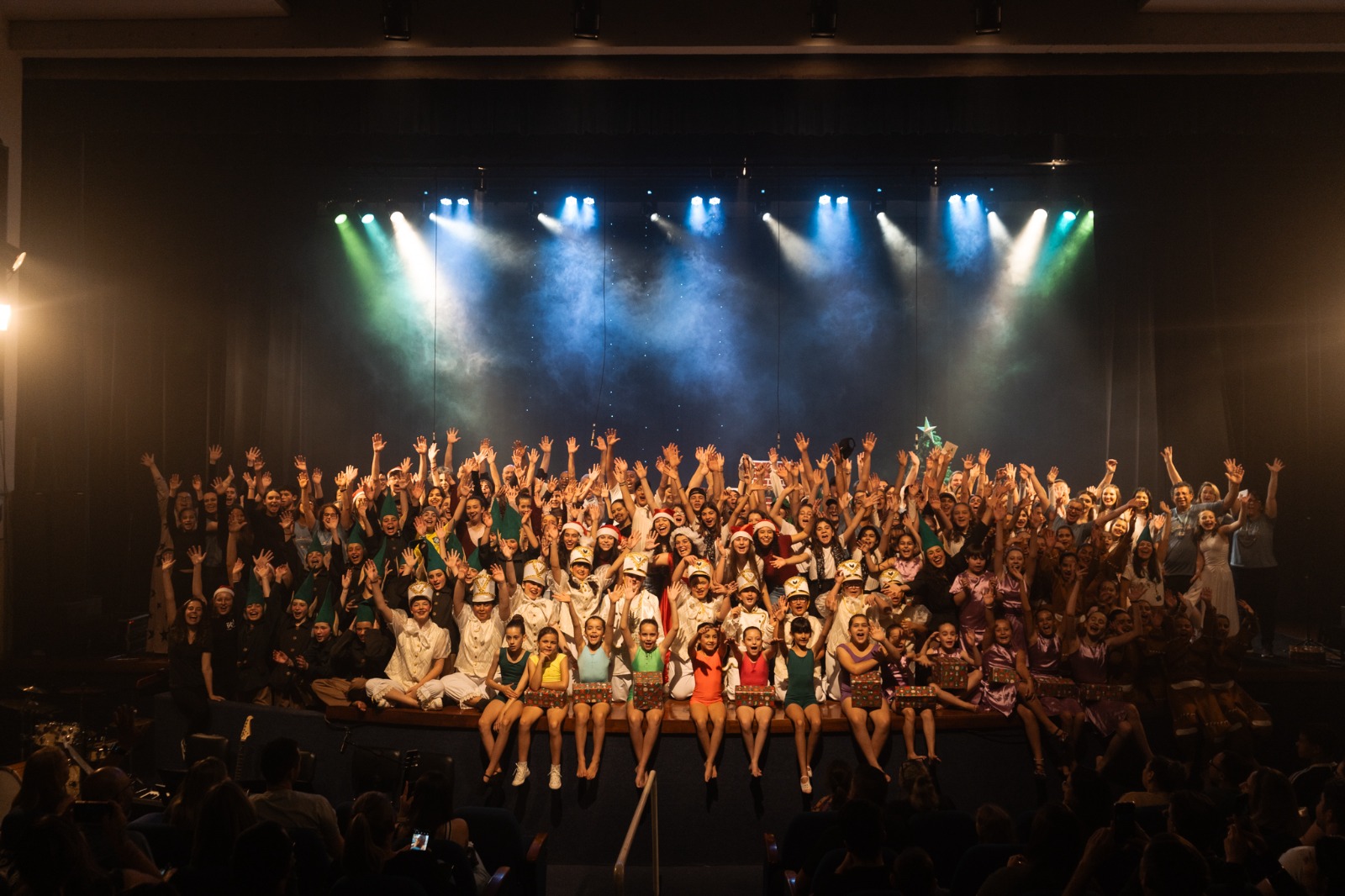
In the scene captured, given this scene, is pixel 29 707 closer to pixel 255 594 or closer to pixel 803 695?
pixel 255 594

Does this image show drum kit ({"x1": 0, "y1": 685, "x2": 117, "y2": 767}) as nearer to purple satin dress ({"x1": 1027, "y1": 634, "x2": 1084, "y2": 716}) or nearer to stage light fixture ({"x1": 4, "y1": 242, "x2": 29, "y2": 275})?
stage light fixture ({"x1": 4, "y1": 242, "x2": 29, "y2": 275})

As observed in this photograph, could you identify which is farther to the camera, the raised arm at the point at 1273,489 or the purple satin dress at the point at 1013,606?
the raised arm at the point at 1273,489

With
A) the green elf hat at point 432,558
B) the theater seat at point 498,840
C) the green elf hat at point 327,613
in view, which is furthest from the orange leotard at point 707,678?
the green elf hat at point 327,613

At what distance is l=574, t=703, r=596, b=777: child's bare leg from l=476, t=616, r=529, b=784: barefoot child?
0.39 meters

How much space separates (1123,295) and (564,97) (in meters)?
7.02

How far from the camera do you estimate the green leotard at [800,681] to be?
23.3 ft

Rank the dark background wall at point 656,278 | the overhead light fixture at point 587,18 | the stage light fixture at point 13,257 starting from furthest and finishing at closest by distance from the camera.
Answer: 1. the dark background wall at point 656,278
2. the stage light fixture at point 13,257
3. the overhead light fixture at point 587,18

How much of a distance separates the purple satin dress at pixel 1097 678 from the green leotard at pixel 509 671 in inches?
150

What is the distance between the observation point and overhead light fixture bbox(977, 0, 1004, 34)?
7431mm

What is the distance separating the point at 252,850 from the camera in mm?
3143

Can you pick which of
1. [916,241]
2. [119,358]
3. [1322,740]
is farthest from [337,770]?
[916,241]

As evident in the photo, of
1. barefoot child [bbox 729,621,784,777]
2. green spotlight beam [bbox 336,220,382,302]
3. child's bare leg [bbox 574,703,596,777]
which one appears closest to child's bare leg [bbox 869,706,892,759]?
barefoot child [bbox 729,621,784,777]

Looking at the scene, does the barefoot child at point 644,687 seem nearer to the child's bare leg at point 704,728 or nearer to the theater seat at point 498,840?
the child's bare leg at point 704,728

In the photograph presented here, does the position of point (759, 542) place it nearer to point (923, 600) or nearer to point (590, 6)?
point (923, 600)
